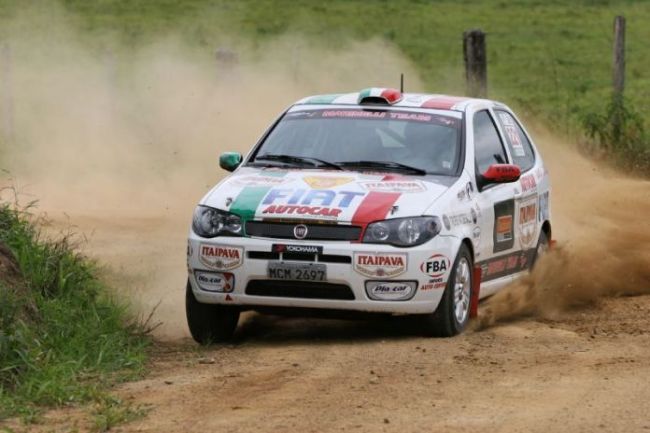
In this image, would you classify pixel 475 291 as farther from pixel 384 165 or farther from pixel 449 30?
pixel 449 30

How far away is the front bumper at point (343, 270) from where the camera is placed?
1015cm

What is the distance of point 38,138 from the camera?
22.5 m

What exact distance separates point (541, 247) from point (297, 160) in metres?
2.39

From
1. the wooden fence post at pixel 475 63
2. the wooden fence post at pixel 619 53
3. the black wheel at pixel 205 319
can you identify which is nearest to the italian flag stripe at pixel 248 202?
the black wheel at pixel 205 319

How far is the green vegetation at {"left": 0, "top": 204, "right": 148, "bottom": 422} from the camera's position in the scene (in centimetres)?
844

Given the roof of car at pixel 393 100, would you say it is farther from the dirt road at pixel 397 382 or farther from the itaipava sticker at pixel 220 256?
the itaipava sticker at pixel 220 256

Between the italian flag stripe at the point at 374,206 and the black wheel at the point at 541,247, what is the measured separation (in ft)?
7.81

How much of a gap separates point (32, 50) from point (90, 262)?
51.2 feet

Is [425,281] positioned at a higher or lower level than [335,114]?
lower

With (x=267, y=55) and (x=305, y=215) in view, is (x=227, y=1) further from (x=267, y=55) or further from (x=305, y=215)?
(x=305, y=215)

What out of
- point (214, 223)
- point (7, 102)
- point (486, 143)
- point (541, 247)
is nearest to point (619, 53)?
point (7, 102)

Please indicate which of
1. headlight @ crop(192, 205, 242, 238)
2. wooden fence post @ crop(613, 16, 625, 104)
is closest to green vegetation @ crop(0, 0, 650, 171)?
wooden fence post @ crop(613, 16, 625, 104)

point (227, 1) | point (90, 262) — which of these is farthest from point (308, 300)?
point (227, 1)

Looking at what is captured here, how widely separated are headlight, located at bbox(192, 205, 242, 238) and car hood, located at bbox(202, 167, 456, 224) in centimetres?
4
